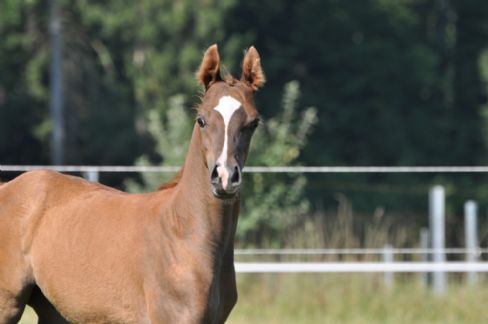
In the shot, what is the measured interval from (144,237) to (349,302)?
542cm

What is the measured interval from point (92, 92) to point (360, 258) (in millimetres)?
18224

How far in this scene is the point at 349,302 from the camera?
35.6 feet

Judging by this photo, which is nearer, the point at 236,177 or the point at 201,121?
the point at 236,177

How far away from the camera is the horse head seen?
204 inches

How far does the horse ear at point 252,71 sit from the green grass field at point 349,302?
447cm

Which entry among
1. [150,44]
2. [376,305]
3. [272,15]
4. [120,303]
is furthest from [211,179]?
[272,15]

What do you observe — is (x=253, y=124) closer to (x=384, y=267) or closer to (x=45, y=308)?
(x=45, y=308)

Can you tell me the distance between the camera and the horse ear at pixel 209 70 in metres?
5.72

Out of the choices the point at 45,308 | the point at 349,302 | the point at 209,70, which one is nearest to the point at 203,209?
the point at 209,70

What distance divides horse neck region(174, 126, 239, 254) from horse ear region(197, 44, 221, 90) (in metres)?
0.25

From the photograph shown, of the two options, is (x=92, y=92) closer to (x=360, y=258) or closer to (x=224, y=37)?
(x=224, y=37)

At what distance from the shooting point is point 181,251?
18.3 ft

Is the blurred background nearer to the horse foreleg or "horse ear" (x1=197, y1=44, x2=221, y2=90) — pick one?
the horse foreleg

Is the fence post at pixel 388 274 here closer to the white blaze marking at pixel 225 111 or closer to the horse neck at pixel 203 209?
the horse neck at pixel 203 209
